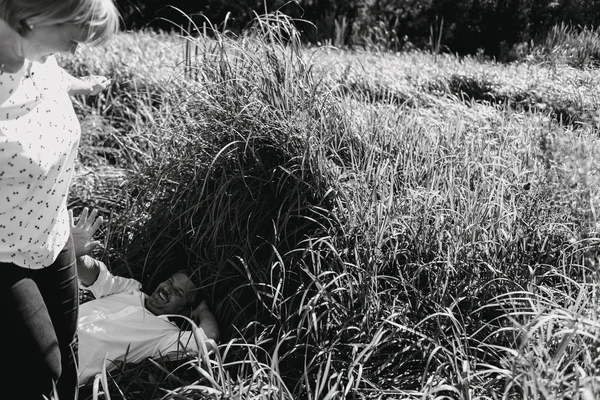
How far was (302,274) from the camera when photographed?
263 cm

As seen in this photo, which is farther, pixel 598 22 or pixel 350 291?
pixel 598 22

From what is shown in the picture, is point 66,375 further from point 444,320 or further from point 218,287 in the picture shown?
point 444,320

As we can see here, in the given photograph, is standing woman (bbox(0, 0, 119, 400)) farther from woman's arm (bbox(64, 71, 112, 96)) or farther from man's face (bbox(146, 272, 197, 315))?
man's face (bbox(146, 272, 197, 315))

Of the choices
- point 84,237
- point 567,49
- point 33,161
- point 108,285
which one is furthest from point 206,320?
point 567,49

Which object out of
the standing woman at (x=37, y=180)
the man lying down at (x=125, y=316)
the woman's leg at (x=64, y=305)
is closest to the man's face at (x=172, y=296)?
the man lying down at (x=125, y=316)

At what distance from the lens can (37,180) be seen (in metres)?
1.75

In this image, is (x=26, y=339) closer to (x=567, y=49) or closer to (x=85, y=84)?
(x=85, y=84)

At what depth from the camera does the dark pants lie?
1.80 metres

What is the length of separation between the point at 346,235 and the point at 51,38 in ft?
4.27

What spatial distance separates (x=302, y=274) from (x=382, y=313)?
1.14ft

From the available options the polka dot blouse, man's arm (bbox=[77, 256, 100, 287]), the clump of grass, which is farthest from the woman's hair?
the clump of grass

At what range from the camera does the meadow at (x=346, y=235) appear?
2.24 metres

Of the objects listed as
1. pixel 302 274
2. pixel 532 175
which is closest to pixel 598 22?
pixel 532 175

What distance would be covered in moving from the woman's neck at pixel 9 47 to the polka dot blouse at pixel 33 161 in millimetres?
31
